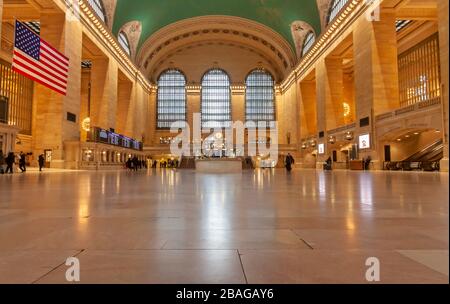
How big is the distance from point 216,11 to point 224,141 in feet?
58.4

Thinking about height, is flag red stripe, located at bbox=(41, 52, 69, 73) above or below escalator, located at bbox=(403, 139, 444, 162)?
above

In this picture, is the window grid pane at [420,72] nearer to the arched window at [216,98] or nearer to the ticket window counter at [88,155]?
the arched window at [216,98]

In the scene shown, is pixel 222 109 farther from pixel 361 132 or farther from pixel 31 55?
pixel 31 55

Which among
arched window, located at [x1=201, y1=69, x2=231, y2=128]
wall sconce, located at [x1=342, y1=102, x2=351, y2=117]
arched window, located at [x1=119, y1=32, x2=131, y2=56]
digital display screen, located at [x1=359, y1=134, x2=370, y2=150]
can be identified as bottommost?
digital display screen, located at [x1=359, y1=134, x2=370, y2=150]

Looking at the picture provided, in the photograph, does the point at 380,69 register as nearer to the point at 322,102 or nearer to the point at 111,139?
the point at 322,102

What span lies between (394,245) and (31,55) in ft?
54.8

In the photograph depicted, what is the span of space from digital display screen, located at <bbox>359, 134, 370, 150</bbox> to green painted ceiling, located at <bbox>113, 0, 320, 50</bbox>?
48.1ft

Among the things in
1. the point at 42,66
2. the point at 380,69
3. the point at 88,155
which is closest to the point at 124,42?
the point at 88,155

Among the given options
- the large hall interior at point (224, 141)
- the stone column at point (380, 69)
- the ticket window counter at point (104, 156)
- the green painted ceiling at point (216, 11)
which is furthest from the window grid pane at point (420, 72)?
the ticket window counter at point (104, 156)

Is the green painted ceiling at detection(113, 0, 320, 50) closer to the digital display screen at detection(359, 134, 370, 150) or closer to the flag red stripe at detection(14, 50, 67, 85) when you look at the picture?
the digital display screen at detection(359, 134, 370, 150)

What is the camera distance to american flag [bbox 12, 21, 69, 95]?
44.3ft

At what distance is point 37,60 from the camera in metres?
14.7

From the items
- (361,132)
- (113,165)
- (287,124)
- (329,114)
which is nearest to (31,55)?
(113,165)

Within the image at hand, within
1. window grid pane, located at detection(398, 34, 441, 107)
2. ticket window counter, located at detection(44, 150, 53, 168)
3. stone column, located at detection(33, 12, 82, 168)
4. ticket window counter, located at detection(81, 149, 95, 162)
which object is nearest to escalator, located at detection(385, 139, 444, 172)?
window grid pane, located at detection(398, 34, 441, 107)
